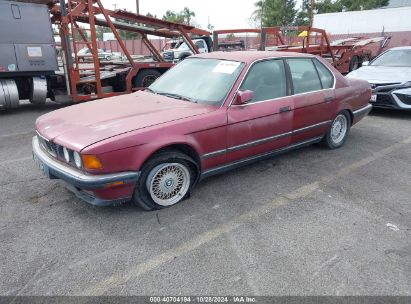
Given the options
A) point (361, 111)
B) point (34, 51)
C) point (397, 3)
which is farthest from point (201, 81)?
point (397, 3)

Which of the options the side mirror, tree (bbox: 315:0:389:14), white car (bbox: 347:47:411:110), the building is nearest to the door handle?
the side mirror

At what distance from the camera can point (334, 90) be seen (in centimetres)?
493

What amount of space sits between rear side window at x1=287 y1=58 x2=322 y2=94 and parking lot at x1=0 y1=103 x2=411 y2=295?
1.07 meters

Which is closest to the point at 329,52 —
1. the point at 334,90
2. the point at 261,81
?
the point at 334,90

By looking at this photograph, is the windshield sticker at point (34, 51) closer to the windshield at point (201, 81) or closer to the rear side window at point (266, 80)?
the windshield at point (201, 81)

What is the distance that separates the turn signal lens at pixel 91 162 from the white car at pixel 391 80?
630 centimetres

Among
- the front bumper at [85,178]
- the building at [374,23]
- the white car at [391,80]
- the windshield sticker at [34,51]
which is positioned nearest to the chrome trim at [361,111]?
the white car at [391,80]

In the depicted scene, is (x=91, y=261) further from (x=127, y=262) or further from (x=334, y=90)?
(x=334, y=90)

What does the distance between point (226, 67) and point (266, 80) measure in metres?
0.51

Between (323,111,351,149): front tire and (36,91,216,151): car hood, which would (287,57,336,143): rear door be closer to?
(323,111,351,149): front tire

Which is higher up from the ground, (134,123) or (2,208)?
(134,123)

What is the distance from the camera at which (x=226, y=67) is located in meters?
4.03

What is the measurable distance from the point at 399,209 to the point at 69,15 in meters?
7.56

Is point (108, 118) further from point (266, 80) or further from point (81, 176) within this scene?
point (266, 80)
